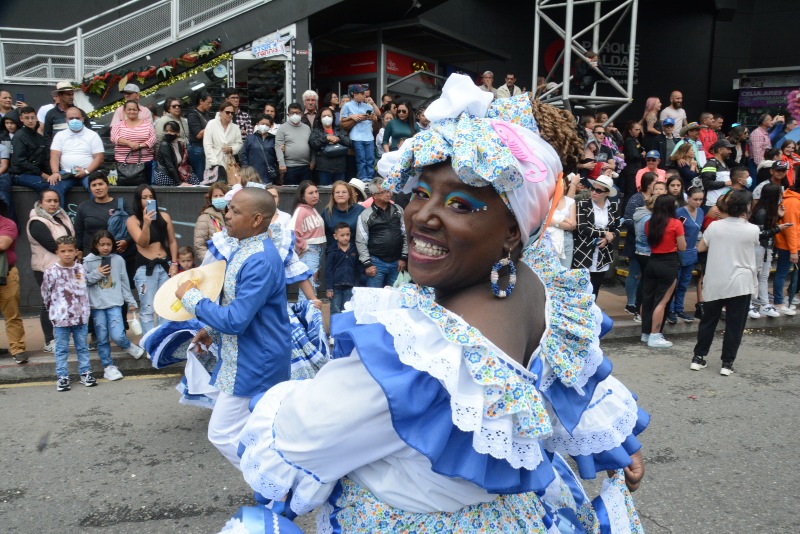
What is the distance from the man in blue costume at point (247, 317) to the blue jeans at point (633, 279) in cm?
625

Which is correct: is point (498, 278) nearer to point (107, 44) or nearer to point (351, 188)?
point (351, 188)

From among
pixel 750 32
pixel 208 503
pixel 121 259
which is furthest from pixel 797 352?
pixel 750 32

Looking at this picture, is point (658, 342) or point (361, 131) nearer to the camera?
point (658, 342)

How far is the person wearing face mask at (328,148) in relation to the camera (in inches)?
441

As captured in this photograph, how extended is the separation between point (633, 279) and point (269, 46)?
864 centimetres

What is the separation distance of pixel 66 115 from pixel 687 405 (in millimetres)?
8888

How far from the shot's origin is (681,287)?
939cm

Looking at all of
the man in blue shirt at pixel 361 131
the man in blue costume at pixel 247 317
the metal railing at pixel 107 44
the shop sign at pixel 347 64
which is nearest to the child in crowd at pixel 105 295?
the man in blue costume at pixel 247 317

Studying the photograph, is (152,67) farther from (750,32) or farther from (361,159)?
(750,32)

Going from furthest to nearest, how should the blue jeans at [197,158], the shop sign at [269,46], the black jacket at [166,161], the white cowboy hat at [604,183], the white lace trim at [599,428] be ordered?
the shop sign at [269,46] → the blue jeans at [197,158] → the black jacket at [166,161] → the white cowboy hat at [604,183] → the white lace trim at [599,428]

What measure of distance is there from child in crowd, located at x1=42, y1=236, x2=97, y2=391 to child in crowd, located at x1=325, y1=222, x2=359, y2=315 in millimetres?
2745

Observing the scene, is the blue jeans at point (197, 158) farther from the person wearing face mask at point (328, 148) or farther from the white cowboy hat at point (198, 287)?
the white cowboy hat at point (198, 287)

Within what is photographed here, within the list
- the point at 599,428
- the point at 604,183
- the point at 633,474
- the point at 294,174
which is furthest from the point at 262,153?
the point at 599,428

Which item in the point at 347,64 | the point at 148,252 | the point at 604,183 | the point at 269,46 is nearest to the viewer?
the point at 148,252
